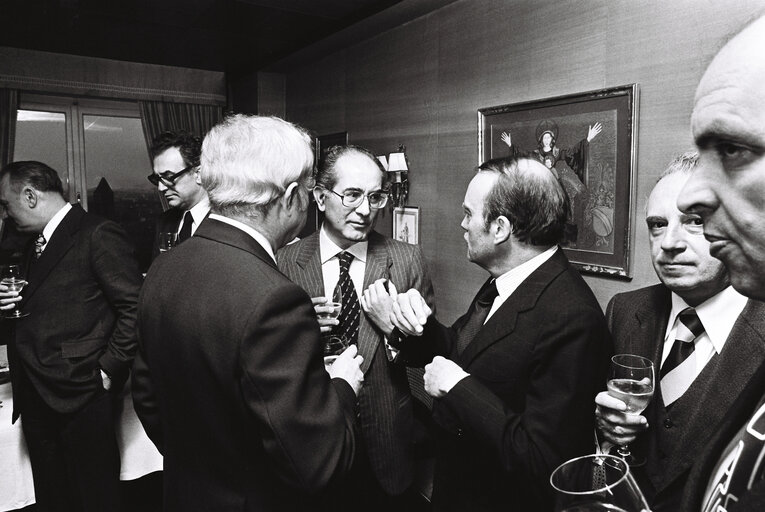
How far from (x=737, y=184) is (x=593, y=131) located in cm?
261

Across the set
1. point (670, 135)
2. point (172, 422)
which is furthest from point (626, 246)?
point (172, 422)

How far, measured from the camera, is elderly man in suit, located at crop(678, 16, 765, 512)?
1.99 feet

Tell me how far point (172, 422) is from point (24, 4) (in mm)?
5217

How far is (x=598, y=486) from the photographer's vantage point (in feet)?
2.65

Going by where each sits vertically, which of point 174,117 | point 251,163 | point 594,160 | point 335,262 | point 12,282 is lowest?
point 12,282

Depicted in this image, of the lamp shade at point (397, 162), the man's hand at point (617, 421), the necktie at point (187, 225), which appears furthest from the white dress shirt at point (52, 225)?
the man's hand at point (617, 421)

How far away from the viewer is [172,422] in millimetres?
1534

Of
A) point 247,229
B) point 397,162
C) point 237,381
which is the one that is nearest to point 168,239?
point 247,229

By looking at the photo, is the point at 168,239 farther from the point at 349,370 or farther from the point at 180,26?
the point at 180,26

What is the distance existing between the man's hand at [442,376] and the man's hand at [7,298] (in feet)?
7.62

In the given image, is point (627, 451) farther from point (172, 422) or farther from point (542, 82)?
point (542, 82)

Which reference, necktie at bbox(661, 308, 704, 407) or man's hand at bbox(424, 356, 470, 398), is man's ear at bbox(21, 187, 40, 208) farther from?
necktie at bbox(661, 308, 704, 407)

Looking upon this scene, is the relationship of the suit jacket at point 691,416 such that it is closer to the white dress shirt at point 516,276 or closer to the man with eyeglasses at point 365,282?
the white dress shirt at point 516,276

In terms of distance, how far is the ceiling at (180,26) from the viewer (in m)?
4.82
